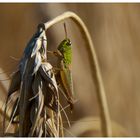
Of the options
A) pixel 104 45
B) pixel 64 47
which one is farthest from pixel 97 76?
pixel 104 45

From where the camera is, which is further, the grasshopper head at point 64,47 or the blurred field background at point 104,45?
the blurred field background at point 104,45

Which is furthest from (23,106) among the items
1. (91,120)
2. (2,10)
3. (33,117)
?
(2,10)

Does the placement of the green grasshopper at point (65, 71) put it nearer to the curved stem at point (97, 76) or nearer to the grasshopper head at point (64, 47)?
the grasshopper head at point (64, 47)

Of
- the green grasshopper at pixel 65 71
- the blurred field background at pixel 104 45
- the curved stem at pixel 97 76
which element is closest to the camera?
the green grasshopper at pixel 65 71

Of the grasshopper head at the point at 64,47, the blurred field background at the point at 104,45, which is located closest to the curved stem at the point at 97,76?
the grasshopper head at the point at 64,47

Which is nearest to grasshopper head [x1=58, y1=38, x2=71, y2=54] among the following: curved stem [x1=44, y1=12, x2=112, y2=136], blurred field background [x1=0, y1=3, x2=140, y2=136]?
curved stem [x1=44, y1=12, x2=112, y2=136]

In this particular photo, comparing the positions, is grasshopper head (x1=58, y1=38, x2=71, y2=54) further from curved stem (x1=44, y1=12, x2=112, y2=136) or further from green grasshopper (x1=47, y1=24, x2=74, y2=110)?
curved stem (x1=44, y1=12, x2=112, y2=136)

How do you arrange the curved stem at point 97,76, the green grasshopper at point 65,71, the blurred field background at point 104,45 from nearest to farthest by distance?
the green grasshopper at point 65,71, the curved stem at point 97,76, the blurred field background at point 104,45
